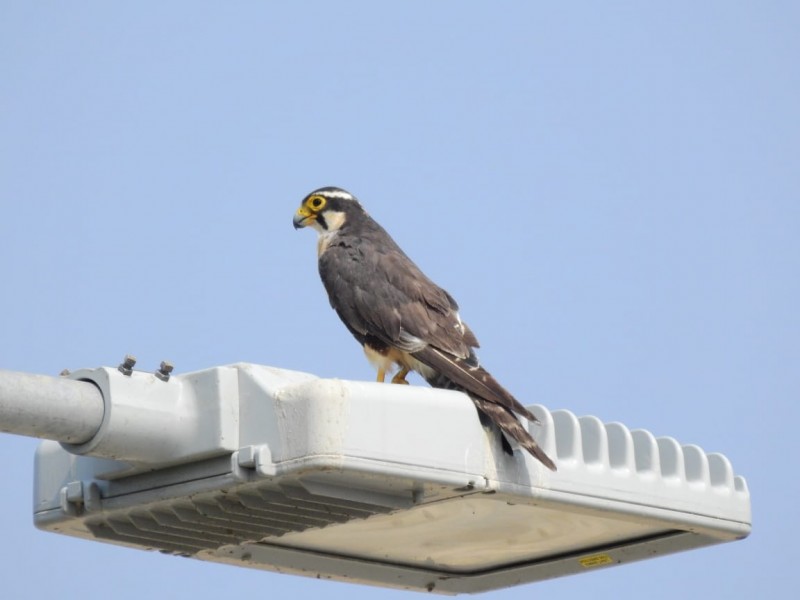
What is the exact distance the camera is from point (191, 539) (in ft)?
14.7

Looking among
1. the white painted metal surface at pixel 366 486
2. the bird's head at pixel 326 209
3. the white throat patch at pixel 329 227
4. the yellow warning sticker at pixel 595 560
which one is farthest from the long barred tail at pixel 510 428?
the bird's head at pixel 326 209

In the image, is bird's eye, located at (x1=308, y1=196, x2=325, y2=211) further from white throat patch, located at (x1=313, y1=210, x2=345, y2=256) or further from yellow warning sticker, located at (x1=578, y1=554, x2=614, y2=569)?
yellow warning sticker, located at (x1=578, y1=554, x2=614, y2=569)

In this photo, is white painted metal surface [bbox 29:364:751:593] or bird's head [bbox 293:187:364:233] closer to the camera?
white painted metal surface [bbox 29:364:751:593]

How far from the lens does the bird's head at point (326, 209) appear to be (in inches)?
312

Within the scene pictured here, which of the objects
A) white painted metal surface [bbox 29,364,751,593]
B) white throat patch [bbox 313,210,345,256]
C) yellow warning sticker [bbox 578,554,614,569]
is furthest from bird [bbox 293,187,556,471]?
yellow warning sticker [bbox 578,554,614,569]

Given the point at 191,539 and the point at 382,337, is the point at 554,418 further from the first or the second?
Result: the point at 382,337

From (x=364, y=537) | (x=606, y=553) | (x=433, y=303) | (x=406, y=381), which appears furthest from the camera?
(x=406, y=381)

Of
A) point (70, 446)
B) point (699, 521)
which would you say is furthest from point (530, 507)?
point (70, 446)

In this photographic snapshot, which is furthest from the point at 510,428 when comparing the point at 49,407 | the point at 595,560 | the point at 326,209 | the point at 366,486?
the point at 326,209

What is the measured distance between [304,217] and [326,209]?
13 centimetres

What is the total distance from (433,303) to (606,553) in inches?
63.0

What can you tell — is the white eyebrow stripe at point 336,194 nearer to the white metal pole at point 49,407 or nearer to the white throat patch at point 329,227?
the white throat patch at point 329,227

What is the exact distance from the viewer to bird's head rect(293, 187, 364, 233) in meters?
7.92

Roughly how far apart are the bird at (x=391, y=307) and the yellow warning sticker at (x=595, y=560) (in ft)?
2.08
